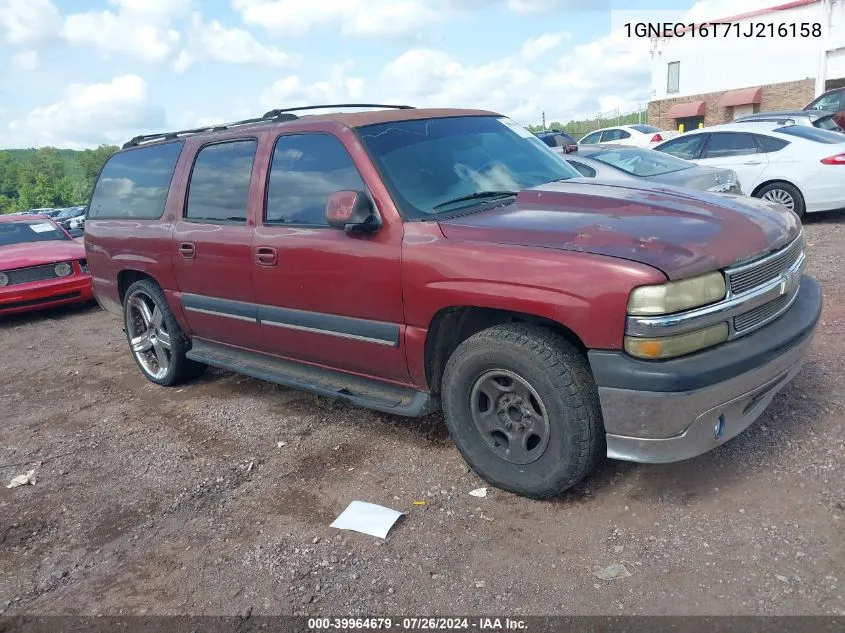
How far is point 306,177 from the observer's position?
390 cm

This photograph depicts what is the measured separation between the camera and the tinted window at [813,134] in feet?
29.8

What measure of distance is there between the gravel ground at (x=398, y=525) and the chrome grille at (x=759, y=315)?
2.46 feet

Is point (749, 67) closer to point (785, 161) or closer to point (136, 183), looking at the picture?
point (785, 161)

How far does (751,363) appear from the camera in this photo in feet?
9.21

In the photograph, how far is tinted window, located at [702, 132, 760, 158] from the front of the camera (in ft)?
31.4

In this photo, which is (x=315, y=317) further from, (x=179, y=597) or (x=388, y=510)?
(x=179, y=597)

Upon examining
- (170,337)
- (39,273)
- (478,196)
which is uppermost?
(478,196)

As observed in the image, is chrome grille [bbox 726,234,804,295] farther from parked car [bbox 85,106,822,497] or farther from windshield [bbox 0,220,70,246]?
windshield [bbox 0,220,70,246]

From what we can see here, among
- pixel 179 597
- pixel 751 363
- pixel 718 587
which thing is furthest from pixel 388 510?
pixel 751 363

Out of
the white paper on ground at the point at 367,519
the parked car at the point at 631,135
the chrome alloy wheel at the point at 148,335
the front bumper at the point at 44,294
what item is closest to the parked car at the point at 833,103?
the parked car at the point at 631,135

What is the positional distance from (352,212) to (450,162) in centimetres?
73

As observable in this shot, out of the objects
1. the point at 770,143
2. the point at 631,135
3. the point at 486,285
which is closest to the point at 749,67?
the point at 631,135

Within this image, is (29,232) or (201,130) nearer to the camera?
(201,130)

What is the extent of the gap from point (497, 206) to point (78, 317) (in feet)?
23.5
